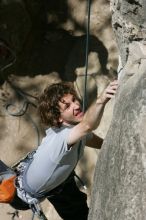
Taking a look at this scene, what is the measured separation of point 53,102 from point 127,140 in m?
0.67

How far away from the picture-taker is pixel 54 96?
270 cm

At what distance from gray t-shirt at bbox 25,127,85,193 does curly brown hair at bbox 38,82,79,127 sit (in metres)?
0.05

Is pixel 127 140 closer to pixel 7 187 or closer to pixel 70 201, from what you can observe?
pixel 7 187

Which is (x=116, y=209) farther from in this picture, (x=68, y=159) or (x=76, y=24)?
(x=76, y=24)

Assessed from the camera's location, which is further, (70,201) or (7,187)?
(70,201)

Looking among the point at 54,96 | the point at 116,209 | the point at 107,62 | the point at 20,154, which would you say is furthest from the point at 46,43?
the point at 116,209

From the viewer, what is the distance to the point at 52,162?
2721 millimetres

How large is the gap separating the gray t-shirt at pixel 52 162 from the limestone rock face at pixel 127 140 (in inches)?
13.6

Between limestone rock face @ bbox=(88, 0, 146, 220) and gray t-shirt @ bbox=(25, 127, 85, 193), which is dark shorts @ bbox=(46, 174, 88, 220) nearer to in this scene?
gray t-shirt @ bbox=(25, 127, 85, 193)

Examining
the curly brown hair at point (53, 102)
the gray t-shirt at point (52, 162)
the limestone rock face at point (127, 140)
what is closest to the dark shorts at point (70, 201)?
the gray t-shirt at point (52, 162)

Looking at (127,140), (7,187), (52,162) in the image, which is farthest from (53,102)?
(127,140)

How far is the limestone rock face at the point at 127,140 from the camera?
2.02 m

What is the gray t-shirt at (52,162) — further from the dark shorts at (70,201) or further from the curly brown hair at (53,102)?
the dark shorts at (70,201)

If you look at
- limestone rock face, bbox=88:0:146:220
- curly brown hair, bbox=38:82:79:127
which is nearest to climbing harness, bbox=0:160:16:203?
curly brown hair, bbox=38:82:79:127
